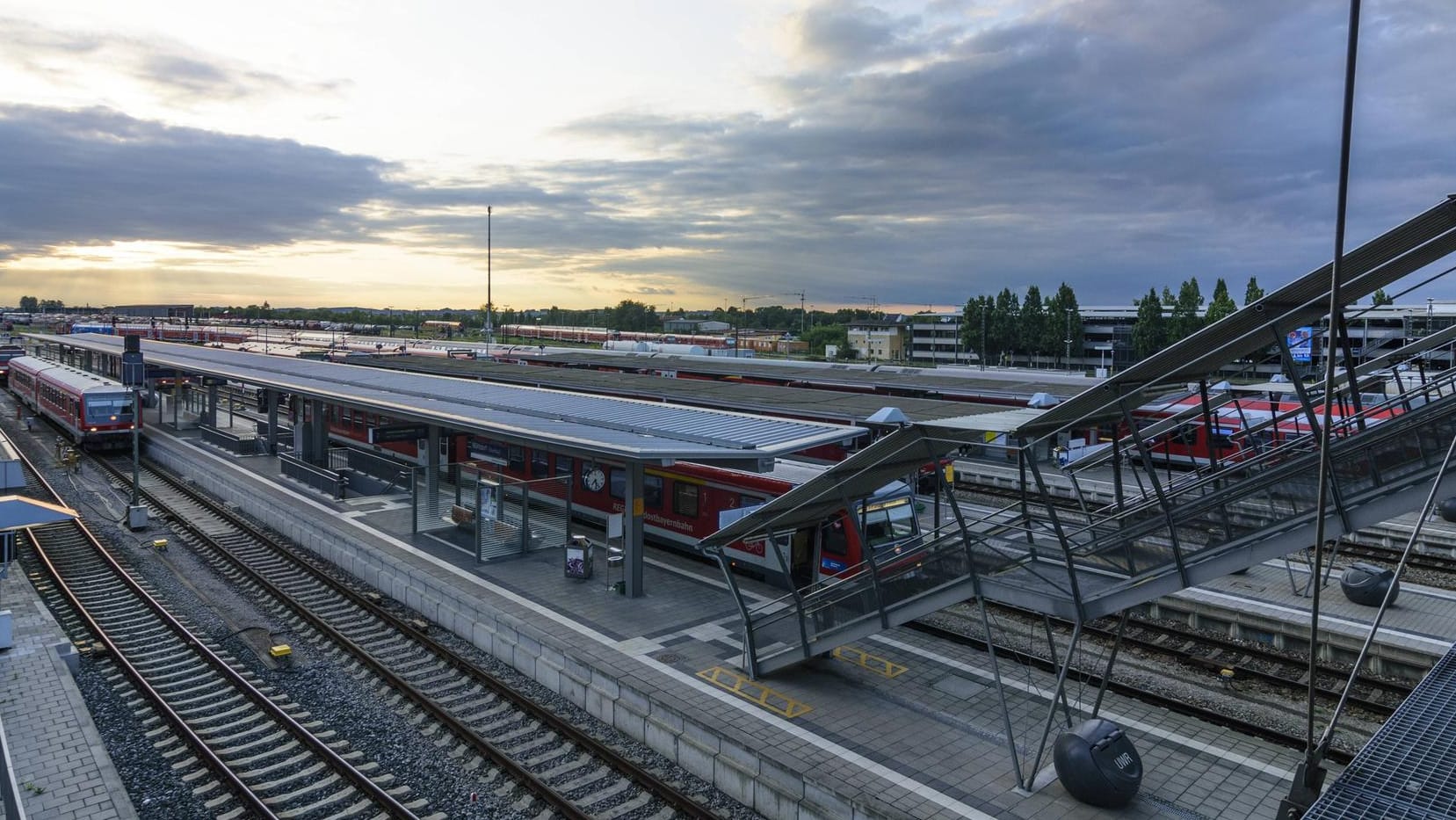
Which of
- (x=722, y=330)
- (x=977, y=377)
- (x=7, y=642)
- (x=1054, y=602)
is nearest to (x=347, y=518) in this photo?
(x=7, y=642)

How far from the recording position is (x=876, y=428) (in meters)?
27.3

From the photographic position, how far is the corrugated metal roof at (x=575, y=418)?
54.3 ft

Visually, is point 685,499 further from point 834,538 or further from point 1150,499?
point 1150,499

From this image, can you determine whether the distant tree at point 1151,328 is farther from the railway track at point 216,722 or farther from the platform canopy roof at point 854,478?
the railway track at point 216,722

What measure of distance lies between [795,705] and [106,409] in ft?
115

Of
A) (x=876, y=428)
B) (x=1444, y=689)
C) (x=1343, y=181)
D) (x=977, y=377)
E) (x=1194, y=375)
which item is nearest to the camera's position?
(x=1343, y=181)

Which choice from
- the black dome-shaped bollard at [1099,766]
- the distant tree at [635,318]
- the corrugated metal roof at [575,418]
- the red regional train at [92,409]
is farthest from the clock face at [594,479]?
the distant tree at [635,318]

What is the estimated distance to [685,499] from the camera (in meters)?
20.4

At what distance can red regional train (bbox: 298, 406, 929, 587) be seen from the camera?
17.0m

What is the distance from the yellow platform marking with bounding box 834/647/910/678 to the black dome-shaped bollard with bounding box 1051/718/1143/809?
153 inches

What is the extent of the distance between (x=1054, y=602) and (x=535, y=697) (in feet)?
25.8

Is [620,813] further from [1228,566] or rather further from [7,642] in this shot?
[7,642]

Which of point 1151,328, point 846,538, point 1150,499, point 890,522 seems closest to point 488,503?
point 846,538

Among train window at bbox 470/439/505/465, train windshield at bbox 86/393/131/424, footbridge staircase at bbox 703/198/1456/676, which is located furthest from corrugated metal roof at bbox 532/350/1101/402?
train windshield at bbox 86/393/131/424
